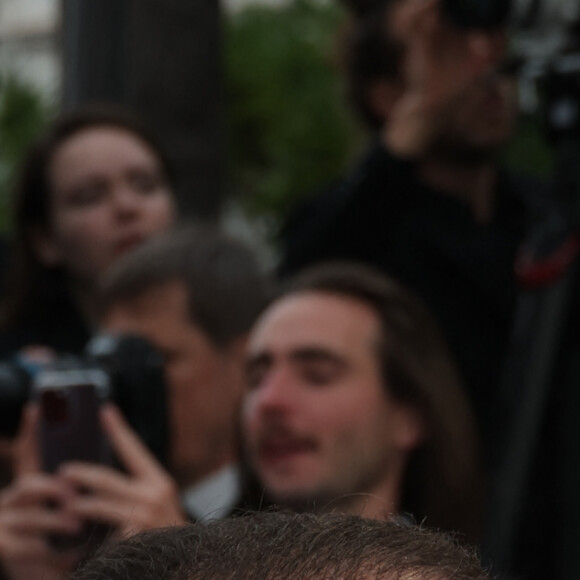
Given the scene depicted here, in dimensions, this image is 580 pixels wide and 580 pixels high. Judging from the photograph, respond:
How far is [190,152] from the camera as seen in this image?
174 inches

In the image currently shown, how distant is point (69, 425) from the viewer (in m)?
2.46

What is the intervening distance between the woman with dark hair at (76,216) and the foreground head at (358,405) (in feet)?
1.77

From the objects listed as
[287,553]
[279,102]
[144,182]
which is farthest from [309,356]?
[279,102]

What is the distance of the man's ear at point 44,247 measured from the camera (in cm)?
338

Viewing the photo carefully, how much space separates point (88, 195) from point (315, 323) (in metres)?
0.73

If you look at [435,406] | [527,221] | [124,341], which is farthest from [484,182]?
[124,341]

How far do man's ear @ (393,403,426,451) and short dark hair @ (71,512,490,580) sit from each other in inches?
67.6

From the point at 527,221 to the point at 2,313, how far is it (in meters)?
1.15

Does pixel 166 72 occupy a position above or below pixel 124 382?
above

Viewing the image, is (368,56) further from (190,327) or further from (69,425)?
(69,425)

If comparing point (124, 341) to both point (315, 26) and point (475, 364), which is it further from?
point (315, 26)

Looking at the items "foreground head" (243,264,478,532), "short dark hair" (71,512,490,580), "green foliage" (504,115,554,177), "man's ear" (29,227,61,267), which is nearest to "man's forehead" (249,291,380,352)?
"foreground head" (243,264,478,532)

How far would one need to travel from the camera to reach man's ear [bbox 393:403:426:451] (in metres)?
2.73

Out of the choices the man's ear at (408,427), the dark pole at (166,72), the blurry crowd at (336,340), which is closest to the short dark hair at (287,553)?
the blurry crowd at (336,340)
